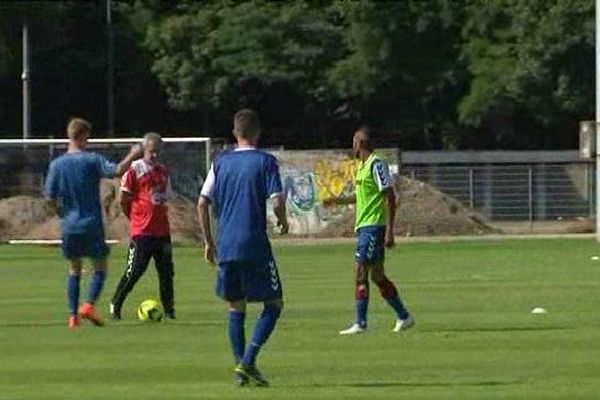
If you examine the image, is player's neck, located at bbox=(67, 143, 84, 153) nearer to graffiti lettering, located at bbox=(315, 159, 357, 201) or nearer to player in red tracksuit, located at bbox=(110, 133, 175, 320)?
player in red tracksuit, located at bbox=(110, 133, 175, 320)

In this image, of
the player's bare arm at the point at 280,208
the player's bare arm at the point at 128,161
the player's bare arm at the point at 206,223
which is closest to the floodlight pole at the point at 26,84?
the player's bare arm at the point at 128,161

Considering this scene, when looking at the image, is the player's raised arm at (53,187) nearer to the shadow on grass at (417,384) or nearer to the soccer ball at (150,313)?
the soccer ball at (150,313)

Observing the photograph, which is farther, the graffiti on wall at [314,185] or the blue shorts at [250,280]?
the graffiti on wall at [314,185]

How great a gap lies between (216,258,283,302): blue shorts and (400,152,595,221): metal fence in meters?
40.7

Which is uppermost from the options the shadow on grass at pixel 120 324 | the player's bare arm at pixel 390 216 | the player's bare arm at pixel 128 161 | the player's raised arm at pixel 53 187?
the player's bare arm at pixel 128 161

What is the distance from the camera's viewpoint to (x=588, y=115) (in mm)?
64250

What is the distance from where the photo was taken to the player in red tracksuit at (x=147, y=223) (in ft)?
68.7

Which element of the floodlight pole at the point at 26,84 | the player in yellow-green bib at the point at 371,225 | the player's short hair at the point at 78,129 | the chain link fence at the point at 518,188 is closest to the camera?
the player in yellow-green bib at the point at 371,225

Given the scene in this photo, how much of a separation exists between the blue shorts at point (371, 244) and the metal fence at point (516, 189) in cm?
3622

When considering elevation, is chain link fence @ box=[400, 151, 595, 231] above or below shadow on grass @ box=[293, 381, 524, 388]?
above

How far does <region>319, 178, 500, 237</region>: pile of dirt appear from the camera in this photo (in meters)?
51.3

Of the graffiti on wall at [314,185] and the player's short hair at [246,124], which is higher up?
the player's short hair at [246,124]

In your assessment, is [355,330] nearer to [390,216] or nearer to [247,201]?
[390,216]

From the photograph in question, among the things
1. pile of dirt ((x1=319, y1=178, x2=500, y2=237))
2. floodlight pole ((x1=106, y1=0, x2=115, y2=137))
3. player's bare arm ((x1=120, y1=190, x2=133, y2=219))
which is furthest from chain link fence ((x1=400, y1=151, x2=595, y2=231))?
player's bare arm ((x1=120, y1=190, x2=133, y2=219))
